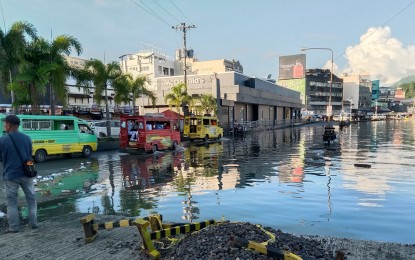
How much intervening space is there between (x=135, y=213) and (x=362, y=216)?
535 cm

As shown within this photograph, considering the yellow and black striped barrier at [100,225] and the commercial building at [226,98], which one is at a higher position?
the commercial building at [226,98]

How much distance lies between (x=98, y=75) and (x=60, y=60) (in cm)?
383

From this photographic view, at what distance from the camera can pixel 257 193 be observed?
32.5 feet

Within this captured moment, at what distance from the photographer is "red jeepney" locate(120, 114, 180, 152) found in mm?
20578

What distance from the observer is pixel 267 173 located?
13.6 metres

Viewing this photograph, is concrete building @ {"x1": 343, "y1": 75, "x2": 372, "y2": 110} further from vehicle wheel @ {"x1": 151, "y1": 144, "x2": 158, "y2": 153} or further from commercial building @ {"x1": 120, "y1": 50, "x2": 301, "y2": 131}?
vehicle wheel @ {"x1": 151, "y1": 144, "x2": 158, "y2": 153}

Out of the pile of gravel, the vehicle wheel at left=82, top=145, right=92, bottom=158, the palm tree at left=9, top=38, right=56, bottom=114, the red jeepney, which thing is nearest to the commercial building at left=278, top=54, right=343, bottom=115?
the red jeepney

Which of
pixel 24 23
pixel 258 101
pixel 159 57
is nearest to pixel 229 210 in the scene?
pixel 24 23

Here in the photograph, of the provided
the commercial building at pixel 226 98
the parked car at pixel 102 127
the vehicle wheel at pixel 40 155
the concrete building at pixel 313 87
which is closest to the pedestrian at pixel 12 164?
the vehicle wheel at pixel 40 155

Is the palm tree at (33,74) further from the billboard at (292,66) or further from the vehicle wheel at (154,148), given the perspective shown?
the billboard at (292,66)

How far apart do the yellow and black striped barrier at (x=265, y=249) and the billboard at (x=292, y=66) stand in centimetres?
11058

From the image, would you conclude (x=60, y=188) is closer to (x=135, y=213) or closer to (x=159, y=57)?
(x=135, y=213)

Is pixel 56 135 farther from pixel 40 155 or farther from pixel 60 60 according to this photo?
pixel 60 60

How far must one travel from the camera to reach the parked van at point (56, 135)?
16.3 metres
